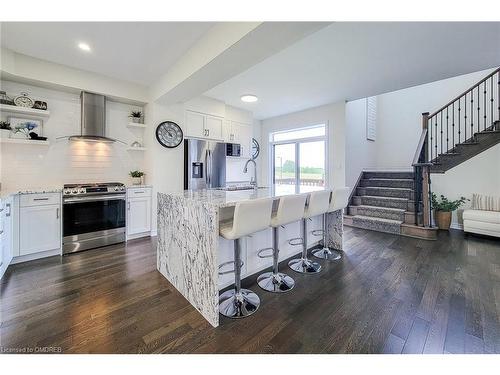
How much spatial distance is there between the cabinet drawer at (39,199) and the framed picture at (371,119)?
6849mm

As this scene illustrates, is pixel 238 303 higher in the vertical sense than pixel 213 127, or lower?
lower

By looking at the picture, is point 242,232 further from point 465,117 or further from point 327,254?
point 465,117

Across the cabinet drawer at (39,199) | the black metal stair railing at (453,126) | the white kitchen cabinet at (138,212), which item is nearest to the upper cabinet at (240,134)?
the white kitchen cabinet at (138,212)

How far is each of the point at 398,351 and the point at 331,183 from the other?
4.21 metres

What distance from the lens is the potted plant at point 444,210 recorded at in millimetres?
4480

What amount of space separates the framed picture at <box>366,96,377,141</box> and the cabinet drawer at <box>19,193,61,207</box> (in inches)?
270

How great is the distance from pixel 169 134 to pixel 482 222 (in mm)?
5849

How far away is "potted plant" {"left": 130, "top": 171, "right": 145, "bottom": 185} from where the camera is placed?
419 centimetres

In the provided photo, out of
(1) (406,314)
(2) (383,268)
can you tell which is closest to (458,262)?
(2) (383,268)

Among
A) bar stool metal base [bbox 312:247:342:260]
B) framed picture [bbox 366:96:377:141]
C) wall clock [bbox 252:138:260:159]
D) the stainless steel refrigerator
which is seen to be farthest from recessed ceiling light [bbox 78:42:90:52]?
framed picture [bbox 366:96:377:141]

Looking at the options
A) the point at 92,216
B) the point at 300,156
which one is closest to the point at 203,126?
the point at 92,216

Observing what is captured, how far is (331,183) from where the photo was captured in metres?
5.41

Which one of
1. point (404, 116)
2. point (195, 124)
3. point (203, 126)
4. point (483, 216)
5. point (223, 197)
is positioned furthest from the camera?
point (404, 116)

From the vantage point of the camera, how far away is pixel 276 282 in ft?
7.81
